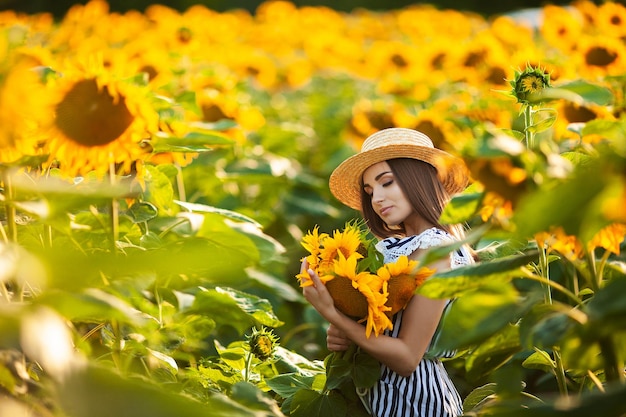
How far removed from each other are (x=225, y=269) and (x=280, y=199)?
2992 mm

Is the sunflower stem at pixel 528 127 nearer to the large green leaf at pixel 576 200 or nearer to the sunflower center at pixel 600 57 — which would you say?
the large green leaf at pixel 576 200

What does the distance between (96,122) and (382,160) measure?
615 millimetres

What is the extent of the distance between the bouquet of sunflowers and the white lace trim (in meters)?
0.13

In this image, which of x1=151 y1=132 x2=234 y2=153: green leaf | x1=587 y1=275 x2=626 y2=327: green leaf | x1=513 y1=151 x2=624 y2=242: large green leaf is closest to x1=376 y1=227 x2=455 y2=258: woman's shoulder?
x1=151 y1=132 x2=234 y2=153: green leaf

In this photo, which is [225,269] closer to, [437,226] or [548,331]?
[548,331]

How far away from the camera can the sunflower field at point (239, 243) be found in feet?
2.89

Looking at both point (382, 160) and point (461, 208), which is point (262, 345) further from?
point (461, 208)

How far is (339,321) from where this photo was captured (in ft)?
5.34

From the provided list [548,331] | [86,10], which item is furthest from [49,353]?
[86,10]

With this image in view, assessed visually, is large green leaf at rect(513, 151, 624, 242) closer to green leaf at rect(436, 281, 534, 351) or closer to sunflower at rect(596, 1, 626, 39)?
green leaf at rect(436, 281, 534, 351)

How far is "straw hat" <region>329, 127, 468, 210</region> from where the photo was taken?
75.3 inches

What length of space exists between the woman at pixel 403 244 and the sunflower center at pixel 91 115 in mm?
443

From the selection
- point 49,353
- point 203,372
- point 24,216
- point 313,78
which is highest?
point 49,353

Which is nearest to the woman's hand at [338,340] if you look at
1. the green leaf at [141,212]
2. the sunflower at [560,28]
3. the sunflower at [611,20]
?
the green leaf at [141,212]
